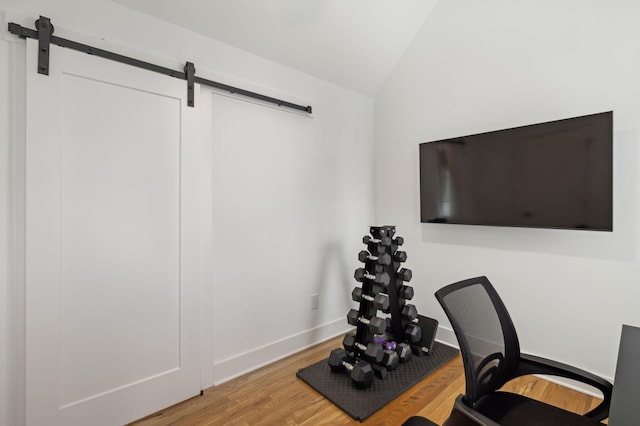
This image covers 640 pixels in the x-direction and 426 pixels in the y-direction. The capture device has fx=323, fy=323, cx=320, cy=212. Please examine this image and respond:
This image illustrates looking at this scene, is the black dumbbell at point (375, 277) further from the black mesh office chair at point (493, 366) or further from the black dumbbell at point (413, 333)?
the black mesh office chair at point (493, 366)

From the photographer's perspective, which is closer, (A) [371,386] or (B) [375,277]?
(A) [371,386]

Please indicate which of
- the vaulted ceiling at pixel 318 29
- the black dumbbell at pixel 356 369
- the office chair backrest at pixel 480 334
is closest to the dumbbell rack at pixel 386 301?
the black dumbbell at pixel 356 369

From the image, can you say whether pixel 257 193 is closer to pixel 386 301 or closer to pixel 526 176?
pixel 386 301

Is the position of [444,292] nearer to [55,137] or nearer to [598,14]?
[55,137]

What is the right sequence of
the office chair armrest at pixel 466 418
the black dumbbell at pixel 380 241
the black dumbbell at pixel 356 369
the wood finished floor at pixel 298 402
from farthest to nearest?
the black dumbbell at pixel 380 241
the black dumbbell at pixel 356 369
the wood finished floor at pixel 298 402
the office chair armrest at pixel 466 418

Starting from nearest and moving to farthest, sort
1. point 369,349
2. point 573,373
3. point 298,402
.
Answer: point 573,373 < point 298,402 < point 369,349

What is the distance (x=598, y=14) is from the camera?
208 centimetres

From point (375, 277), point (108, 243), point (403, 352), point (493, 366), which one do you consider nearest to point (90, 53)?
point (108, 243)

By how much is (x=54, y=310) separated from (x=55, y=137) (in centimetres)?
91

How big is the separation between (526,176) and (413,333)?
147 cm

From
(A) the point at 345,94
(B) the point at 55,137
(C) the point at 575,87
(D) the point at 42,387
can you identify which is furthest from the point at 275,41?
(D) the point at 42,387

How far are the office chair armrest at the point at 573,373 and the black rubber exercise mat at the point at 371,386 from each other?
0.99 meters

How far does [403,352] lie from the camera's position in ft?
8.36

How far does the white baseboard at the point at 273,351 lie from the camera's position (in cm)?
238
